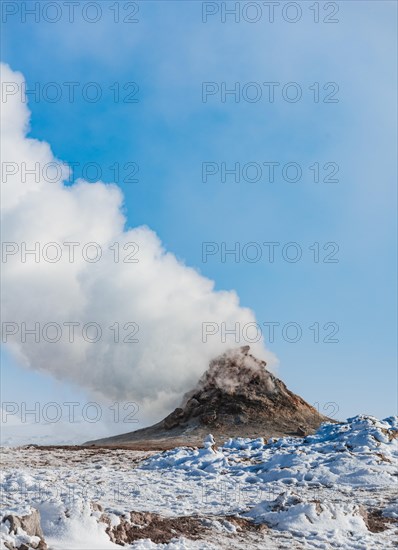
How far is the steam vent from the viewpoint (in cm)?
3975

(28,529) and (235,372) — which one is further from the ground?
(235,372)

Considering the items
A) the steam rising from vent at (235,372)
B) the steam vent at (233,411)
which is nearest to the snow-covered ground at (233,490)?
the steam vent at (233,411)

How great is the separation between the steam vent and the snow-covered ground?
10.5 metres

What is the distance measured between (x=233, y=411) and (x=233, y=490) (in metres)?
22.6

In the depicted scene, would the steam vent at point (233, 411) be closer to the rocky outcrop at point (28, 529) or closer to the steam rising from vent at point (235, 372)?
the steam rising from vent at point (235, 372)

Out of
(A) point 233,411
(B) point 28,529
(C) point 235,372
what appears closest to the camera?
(B) point 28,529

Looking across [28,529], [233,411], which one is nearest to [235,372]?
[233,411]

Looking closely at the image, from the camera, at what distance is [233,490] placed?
19672 mm

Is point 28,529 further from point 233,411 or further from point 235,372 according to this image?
point 235,372

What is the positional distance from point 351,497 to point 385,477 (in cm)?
266

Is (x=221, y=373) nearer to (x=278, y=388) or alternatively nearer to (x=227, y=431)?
(x=278, y=388)

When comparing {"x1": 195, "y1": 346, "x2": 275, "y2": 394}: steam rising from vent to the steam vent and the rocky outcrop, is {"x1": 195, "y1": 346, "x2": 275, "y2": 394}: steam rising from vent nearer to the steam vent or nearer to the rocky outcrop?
the steam vent

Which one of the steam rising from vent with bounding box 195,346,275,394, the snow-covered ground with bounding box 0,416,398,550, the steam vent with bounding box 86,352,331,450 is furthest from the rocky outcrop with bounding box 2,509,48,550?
the steam rising from vent with bounding box 195,346,275,394

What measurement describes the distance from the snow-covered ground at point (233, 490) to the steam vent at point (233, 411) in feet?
34.3
